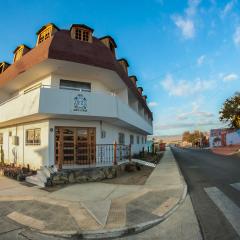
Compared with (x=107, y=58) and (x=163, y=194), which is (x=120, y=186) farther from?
(x=107, y=58)

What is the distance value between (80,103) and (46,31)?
6.88 meters

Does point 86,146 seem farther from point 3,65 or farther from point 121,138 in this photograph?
point 3,65

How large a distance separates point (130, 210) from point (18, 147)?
41.4 ft

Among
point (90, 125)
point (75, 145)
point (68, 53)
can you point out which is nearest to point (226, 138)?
point (90, 125)

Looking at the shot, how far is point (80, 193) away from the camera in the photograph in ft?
29.4

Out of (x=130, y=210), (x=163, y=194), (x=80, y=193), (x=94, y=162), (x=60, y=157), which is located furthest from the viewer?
(x=94, y=162)

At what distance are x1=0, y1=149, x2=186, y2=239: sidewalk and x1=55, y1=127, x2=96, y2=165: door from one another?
3.64 metres

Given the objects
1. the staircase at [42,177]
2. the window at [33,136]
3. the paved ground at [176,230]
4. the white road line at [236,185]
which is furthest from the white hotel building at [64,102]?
the paved ground at [176,230]

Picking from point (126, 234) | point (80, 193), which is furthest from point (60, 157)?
point (126, 234)

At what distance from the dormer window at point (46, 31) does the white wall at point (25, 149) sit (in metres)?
6.15

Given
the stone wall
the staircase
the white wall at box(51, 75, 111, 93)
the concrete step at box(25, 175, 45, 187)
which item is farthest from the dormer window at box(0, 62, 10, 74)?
the stone wall

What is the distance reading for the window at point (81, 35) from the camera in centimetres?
1546

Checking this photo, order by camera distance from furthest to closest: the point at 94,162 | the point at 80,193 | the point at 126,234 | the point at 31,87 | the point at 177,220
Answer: the point at 31,87, the point at 94,162, the point at 80,193, the point at 177,220, the point at 126,234

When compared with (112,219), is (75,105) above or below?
above
